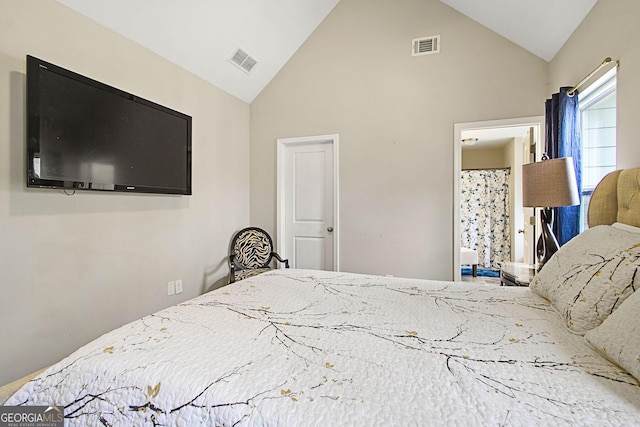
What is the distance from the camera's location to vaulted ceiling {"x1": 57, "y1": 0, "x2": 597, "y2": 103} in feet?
7.64

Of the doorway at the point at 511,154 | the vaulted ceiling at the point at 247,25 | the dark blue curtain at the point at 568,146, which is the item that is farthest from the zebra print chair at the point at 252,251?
the dark blue curtain at the point at 568,146

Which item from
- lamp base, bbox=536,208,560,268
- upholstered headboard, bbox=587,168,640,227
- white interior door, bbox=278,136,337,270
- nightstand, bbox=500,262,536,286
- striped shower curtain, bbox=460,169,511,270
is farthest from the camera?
striped shower curtain, bbox=460,169,511,270

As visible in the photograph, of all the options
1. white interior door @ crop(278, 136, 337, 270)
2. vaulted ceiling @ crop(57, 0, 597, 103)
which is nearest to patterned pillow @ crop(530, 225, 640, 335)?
vaulted ceiling @ crop(57, 0, 597, 103)

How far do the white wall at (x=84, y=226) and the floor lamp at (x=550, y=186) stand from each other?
289 cm

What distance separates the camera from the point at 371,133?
348 centimetres

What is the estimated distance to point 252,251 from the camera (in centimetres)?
364

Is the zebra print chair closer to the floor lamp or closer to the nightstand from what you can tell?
the nightstand

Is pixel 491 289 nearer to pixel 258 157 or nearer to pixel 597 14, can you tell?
pixel 597 14

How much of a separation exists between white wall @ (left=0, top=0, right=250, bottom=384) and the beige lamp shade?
290 centimetres

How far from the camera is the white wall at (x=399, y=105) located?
3119mm

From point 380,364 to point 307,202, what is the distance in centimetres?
309

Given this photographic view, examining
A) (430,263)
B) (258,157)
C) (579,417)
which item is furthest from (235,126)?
(579,417)

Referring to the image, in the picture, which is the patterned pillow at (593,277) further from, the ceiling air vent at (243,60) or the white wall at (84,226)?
the ceiling air vent at (243,60)

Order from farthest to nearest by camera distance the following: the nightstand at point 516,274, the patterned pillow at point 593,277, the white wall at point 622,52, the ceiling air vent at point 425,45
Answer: the ceiling air vent at point 425,45
the nightstand at point 516,274
the white wall at point 622,52
the patterned pillow at point 593,277
